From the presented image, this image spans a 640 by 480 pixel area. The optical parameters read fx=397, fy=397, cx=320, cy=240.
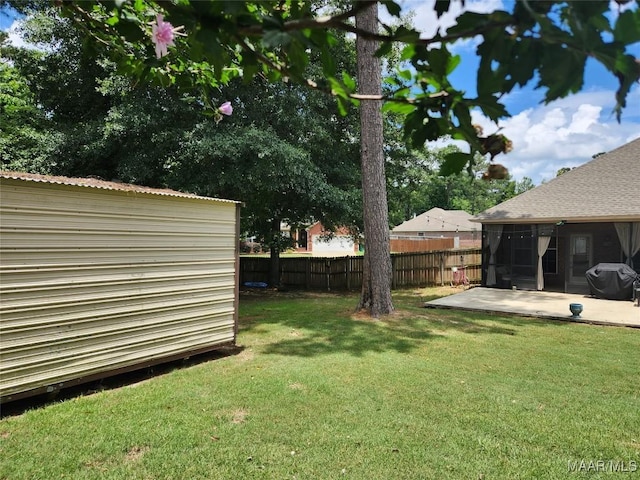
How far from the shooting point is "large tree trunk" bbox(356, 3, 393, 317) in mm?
8344

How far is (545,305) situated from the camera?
33.2 feet

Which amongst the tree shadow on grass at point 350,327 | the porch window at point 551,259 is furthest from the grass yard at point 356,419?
the porch window at point 551,259

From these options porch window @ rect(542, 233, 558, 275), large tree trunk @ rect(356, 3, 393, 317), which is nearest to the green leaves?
large tree trunk @ rect(356, 3, 393, 317)

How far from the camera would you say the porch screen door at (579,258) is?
44.2ft

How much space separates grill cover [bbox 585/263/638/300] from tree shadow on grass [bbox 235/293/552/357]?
466 centimetres

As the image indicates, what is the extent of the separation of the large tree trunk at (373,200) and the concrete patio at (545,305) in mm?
2247

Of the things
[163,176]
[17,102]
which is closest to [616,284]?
[163,176]

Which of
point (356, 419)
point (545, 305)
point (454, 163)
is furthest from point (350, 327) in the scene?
point (454, 163)

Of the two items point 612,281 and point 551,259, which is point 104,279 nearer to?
point 612,281

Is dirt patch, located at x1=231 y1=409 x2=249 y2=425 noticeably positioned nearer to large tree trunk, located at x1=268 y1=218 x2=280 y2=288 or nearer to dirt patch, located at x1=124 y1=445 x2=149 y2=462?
dirt patch, located at x1=124 y1=445 x2=149 y2=462

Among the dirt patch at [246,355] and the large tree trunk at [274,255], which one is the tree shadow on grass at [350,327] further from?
the large tree trunk at [274,255]

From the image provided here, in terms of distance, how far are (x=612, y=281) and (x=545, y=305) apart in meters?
2.38

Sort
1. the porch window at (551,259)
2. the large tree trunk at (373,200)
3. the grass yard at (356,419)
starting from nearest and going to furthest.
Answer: the grass yard at (356,419)
the large tree trunk at (373,200)
the porch window at (551,259)

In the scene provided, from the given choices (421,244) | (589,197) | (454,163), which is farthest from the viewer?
(421,244)
